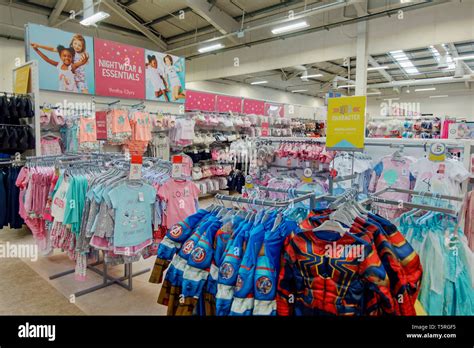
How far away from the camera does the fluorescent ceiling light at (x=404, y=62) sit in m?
12.9

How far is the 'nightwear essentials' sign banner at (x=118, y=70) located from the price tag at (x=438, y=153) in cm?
597

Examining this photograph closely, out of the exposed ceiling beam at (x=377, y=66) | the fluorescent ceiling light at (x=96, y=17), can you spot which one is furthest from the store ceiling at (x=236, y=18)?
the fluorescent ceiling light at (x=96, y=17)

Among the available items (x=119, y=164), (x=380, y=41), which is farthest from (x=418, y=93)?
(x=119, y=164)

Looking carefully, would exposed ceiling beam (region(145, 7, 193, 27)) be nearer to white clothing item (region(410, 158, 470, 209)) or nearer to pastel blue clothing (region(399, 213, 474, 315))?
white clothing item (region(410, 158, 470, 209))

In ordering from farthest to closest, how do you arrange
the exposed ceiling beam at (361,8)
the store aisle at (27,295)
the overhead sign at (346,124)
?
the exposed ceiling beam at (361,8) < the store aisle at (27,295) < the overhead sign at (346,124)

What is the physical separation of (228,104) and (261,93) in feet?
32.7

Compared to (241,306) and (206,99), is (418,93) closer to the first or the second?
(206,99)

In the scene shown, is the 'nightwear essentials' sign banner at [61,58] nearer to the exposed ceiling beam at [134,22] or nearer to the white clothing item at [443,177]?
the exposed ceiling beam at [134,22]

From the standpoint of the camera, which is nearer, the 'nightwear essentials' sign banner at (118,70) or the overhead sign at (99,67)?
the overhead sign at (99,67)

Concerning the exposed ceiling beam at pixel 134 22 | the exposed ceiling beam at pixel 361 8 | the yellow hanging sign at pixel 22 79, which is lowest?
the yellow hanging sign at pixel 22 79

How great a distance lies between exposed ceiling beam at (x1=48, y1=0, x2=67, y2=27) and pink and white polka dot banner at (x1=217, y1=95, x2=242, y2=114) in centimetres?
535

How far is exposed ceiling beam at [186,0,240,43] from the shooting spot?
31.5ft

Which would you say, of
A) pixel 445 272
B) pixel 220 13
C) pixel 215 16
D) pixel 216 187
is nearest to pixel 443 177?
pixel 445 272

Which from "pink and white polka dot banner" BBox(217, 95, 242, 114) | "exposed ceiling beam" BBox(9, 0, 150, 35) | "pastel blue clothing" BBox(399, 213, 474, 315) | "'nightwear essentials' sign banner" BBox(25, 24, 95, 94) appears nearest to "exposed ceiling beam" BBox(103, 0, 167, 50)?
"exposed ceiling beam" BBox(9, 0, 150, 35)
